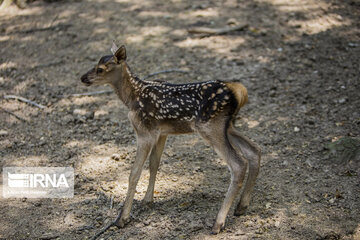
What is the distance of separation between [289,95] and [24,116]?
4.64 m

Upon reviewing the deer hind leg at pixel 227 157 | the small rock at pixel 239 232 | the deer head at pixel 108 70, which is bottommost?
the small rock at pixel 239 232

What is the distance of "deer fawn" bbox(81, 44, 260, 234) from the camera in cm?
473

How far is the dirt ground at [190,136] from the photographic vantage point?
16.3ft

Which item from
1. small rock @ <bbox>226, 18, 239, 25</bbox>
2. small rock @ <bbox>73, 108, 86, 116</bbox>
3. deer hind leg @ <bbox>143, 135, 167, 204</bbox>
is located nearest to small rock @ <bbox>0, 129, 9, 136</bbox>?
small rock @ <bbox>73, 108, 86, 116</bbox>

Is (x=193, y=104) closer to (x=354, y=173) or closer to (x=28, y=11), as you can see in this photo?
(x=354, y=173)

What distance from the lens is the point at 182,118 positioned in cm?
494

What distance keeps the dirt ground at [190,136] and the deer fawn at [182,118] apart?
0.35 m

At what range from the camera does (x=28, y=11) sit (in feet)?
33.7

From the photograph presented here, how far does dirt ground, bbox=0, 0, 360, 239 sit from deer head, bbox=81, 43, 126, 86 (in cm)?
136

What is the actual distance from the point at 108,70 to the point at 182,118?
3.85 feet

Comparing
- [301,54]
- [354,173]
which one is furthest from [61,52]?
[354,173]

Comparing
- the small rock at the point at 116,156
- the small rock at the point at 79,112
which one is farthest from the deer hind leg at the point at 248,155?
the small rock at the point at 79,112

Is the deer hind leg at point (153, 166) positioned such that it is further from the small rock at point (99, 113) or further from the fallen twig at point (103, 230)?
the small rock at point (99, 113)

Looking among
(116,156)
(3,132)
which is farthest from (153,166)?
(3,132)
